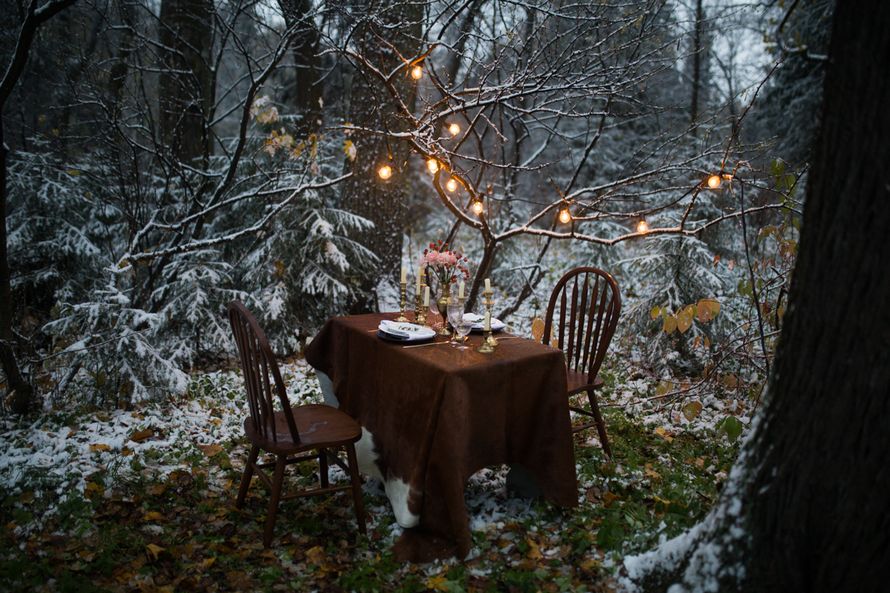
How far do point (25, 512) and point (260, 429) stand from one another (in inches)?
44.1

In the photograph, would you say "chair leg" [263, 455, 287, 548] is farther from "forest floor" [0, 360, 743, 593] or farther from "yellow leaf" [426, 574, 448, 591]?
"yellow leaf" [426, 574, 448, 591]

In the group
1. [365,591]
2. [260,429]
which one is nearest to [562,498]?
[365,591]

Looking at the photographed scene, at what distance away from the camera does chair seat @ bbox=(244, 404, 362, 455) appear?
2346 mm

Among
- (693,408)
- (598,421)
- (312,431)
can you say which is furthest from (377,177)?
(693,408)

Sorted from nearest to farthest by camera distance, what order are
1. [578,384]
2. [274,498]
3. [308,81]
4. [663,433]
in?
[274,498] < [578,384] < [663,433] < [308,81]

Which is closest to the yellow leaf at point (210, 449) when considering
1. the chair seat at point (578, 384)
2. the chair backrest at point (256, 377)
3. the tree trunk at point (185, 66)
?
the chair backrest at point (256, 377)

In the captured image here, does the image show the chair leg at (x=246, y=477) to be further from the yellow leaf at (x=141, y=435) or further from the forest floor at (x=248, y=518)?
the yellow leaf at (x=141, y=435)

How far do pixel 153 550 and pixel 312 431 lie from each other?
768 mm

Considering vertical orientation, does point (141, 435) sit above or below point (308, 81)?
below

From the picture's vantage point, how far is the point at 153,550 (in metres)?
2.25

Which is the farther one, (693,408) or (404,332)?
(693,408)

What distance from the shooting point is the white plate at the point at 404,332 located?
8.82 feet

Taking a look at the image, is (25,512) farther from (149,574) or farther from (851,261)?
(851,261)

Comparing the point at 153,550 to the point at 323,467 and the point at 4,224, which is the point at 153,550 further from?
the point at 4,224
